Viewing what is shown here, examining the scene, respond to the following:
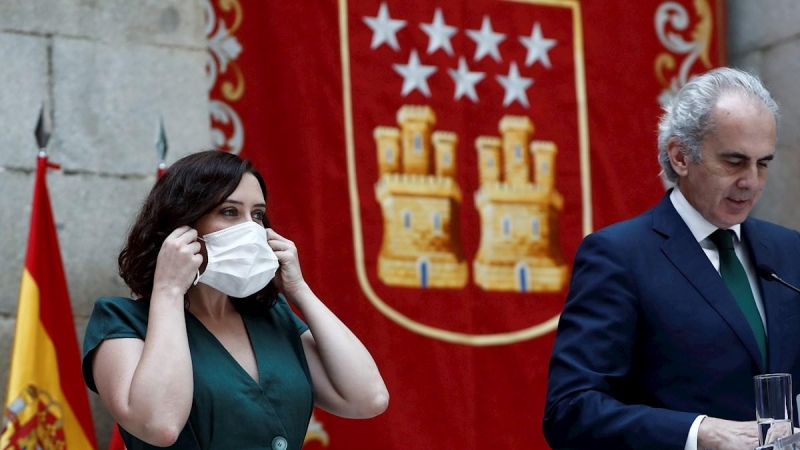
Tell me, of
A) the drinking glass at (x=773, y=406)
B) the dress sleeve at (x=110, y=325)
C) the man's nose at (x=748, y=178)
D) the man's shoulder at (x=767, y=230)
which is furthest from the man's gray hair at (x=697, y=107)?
the dress sleeve at (x=110, y=325)

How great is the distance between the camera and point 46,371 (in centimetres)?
439

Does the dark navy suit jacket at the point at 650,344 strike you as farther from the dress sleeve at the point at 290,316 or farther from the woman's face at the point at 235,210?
the woman's face at the point at 235,210

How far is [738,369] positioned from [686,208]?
455 mm

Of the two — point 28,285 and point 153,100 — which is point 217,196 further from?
point 153,100

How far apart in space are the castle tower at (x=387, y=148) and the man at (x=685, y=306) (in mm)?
2263

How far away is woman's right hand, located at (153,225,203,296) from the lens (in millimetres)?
3232

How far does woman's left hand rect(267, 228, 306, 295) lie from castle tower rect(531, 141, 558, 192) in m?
2.71

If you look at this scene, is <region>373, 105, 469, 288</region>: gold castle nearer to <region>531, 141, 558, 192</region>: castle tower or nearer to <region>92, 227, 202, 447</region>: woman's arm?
<region>531, 141, 558, 192</region>: castle tower

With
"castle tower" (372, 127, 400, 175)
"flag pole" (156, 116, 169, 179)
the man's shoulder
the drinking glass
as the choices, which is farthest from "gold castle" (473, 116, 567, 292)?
the drinking glass

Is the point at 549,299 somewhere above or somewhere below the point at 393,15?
below

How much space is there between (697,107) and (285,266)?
3.59 ft

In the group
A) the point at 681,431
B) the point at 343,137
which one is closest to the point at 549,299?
the point at 343,137

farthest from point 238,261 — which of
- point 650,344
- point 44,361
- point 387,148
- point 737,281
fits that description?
point 387,148

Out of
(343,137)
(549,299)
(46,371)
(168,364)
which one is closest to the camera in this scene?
(168,364)
